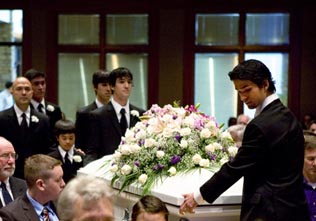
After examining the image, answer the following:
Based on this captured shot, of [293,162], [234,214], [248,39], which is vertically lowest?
[234,214]

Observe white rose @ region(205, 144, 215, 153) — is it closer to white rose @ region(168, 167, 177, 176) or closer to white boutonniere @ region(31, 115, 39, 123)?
white rose @ region(168, 167, 177, 176)

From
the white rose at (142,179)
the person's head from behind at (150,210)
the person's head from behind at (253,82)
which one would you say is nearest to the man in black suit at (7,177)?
the white rose at (142,179)

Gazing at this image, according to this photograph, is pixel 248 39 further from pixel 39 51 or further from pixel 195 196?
pixel 195 196

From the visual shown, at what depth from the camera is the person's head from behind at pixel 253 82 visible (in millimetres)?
3459

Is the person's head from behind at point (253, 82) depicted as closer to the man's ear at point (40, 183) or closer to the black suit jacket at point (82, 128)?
the man's ear at point (40, 183)

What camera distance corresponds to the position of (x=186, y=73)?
10.2 metres

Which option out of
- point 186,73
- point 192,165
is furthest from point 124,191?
point 186,73

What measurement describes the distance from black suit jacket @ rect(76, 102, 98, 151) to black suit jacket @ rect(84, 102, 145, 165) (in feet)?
2.16

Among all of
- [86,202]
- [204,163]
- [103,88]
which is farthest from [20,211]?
[103,88]

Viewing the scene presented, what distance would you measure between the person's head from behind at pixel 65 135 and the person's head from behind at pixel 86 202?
3.44 m

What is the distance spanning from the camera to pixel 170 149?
410 centimetres

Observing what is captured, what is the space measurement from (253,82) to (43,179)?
1171 millimetres

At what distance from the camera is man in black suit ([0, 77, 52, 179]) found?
5996 mm

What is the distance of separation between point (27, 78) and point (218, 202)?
3299 mm
